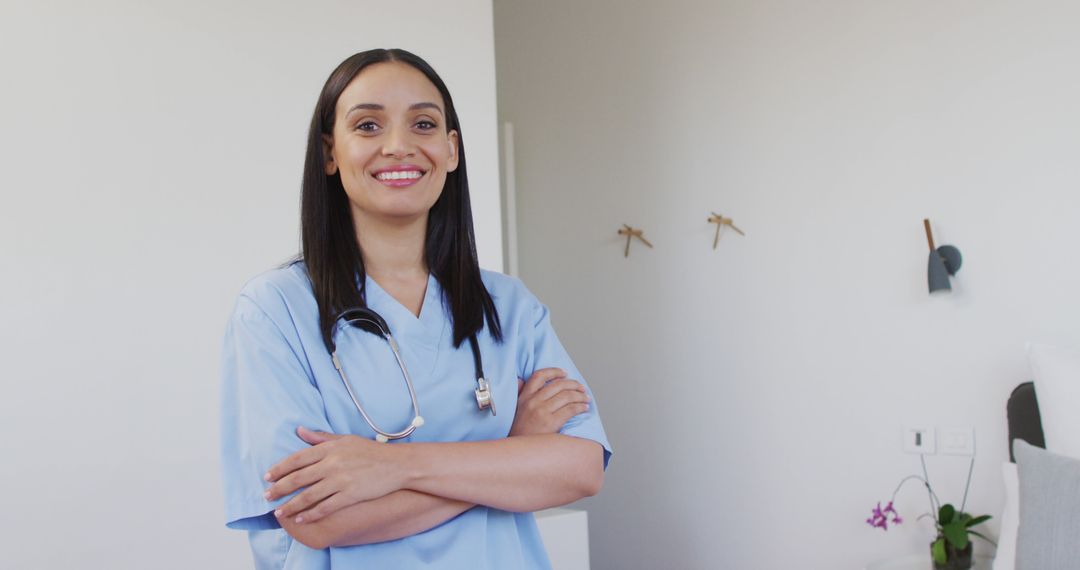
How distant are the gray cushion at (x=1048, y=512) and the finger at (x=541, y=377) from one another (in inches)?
50.7

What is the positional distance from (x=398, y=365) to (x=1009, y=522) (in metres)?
1.69

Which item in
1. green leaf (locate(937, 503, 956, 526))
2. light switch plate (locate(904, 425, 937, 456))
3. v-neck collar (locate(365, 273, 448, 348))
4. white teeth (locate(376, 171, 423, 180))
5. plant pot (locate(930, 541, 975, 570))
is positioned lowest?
plant pot (locate(930, 541, 975, 570))

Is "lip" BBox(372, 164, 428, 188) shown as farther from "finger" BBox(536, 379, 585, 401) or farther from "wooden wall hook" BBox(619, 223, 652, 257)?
"wooden wall hook" BBox(619, 223, 652, 257)

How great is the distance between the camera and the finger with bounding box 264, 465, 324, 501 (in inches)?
40.9

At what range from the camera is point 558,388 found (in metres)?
1.27

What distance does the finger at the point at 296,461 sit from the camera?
1.04 m

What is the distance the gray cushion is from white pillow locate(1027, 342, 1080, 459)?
2.5 inches

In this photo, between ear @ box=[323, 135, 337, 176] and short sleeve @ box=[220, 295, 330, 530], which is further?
ear @ box=[323, 135, 337, 176]

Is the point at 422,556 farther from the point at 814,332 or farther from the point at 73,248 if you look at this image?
the point at 814,332

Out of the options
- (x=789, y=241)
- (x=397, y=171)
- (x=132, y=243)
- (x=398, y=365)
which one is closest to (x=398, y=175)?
(x=397, y=171)

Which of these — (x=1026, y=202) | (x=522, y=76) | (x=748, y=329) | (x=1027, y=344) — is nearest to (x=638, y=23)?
(x=522, y=76)

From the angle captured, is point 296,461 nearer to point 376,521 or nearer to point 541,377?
point 376,521

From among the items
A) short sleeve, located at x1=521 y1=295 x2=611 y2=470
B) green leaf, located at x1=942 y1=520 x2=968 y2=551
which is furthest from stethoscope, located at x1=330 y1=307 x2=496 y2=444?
green leaf, located at x1=942 y1=520 x2=968 y2=551

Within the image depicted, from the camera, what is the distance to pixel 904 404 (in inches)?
105
